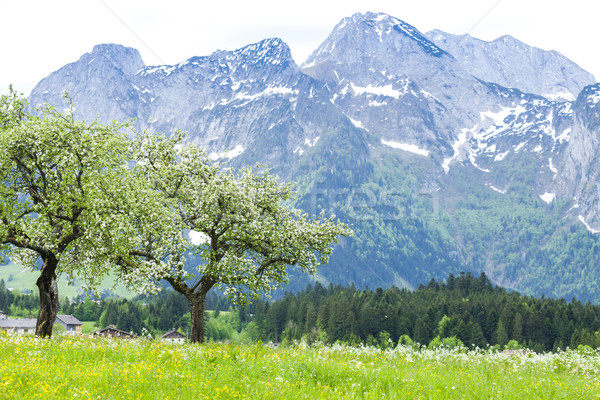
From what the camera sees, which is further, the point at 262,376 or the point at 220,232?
the point at 220,232

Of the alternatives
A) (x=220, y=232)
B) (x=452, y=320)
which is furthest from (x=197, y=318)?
(x=452, y=320)

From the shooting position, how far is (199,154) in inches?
1289

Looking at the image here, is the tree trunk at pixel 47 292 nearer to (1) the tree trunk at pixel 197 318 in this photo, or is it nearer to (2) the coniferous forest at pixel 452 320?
(1) the tree trunk at pixel 197 318

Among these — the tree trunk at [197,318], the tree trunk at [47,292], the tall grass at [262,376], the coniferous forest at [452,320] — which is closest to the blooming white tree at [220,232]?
the tree trunk at [197,318]

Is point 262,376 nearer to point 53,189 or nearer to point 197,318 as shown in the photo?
point 197,318

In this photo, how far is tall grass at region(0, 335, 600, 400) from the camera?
11.3m

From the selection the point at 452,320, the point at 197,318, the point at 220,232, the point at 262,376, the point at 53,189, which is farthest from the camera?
the point at 452,320

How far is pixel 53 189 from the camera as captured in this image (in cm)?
2738

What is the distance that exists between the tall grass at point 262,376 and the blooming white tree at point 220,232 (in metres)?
11.9

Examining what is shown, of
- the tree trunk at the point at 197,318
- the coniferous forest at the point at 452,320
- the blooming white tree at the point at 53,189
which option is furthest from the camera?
the coniferous forest at the point at 452,320

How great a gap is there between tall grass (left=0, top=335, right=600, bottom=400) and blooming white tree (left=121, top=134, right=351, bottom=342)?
11857 millimetres

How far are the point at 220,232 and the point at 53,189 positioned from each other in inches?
370

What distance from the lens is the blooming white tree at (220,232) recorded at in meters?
28.6

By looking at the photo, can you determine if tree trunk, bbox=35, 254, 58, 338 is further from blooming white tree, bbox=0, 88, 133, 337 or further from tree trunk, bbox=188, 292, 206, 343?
tree trunk, bbox=188, 292, 206, 343
